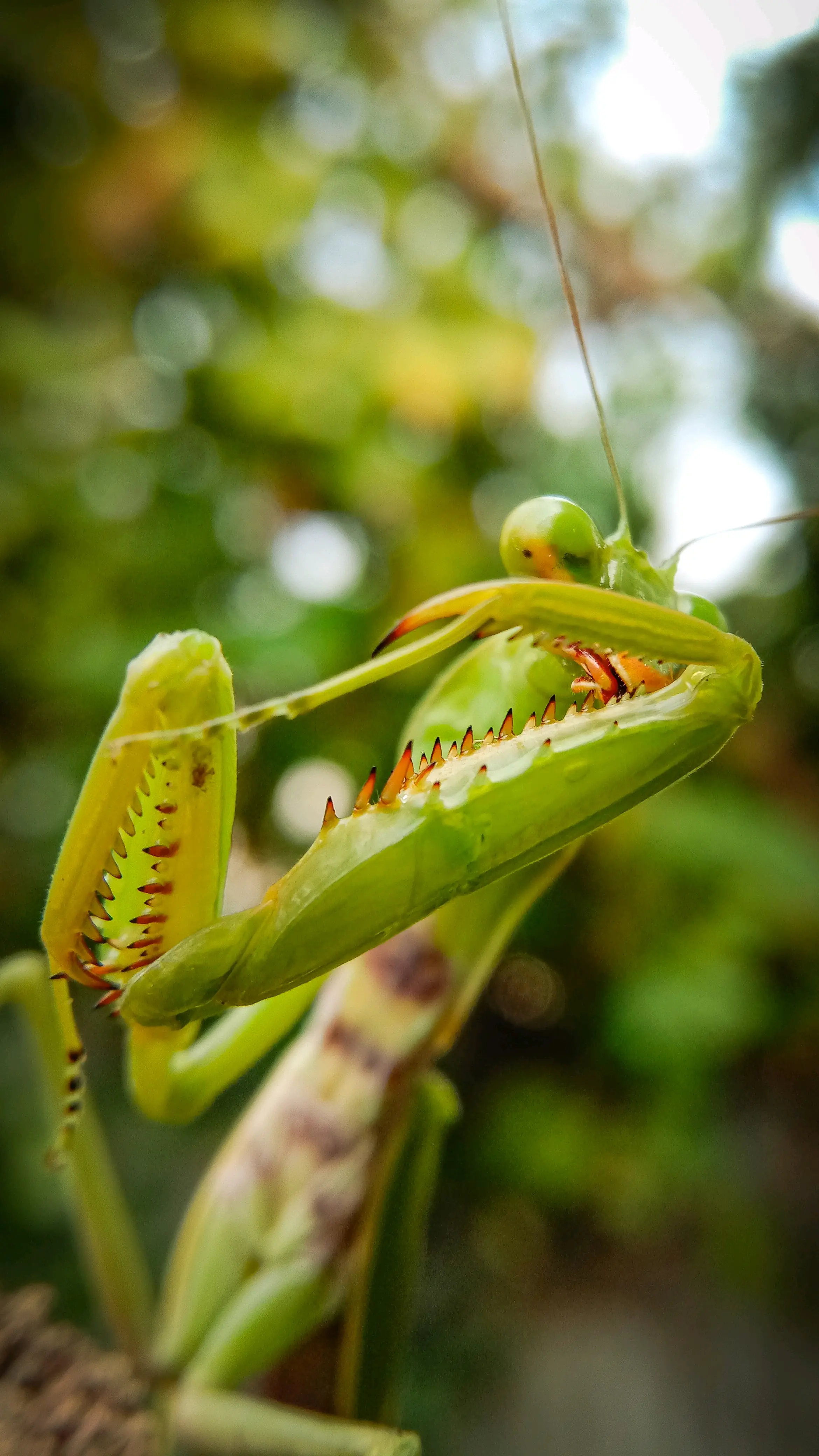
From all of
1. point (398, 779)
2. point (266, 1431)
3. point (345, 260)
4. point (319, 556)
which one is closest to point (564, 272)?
point (398, 779)

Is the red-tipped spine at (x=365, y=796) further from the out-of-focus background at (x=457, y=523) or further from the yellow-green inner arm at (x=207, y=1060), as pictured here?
the out-of-focus background at (x=457, y=523)

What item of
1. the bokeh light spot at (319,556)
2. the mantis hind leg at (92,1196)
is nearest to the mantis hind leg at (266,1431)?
the mantis hind leg at (92,1196)

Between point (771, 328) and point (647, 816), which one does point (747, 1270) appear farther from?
point (771, 328)

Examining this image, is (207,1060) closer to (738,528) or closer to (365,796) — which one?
(365,796)

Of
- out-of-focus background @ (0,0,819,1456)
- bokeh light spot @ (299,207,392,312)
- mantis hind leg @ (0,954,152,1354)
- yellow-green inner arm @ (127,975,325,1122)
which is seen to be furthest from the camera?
bokeh light spot @ (299,207,392,312)

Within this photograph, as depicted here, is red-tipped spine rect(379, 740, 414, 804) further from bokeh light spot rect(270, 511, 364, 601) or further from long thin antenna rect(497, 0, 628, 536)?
bokeh light spot rect(270, 511, 364, 601)

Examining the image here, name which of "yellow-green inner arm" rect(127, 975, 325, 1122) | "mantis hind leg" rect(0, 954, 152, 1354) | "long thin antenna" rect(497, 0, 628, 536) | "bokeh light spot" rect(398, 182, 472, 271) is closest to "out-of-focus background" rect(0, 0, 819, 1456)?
"bokeh light spot" rect(398, 182, 472, 271)

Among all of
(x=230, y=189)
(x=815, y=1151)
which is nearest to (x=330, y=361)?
(x=230, y=189)
